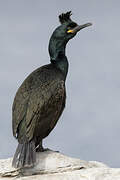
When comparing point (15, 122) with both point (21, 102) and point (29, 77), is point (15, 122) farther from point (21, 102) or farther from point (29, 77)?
point (29, 77)

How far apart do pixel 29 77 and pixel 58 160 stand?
5.79 ft

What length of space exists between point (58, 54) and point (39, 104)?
4.82 feet

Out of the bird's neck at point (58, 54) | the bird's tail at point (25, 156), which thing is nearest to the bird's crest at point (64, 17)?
the bird's neck at point (58, 54)

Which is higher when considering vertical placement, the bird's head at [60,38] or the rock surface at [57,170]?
the bird's head at [60,38]

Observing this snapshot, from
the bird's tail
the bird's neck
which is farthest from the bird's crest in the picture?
the bird's tail

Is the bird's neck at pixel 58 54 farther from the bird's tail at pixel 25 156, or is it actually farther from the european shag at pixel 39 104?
the bird's tail at pixel 25 156

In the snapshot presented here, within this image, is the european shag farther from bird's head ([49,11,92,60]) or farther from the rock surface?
the rock surface

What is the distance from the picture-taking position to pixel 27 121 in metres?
9.72

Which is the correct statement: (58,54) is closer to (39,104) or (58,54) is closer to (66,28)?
(66,28)

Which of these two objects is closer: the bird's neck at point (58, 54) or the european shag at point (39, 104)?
the european shag at point (39, 104)

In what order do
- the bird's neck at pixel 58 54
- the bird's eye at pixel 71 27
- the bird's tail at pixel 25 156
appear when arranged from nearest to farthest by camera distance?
the bird's tail at pixel 25 156
the bird's neck at pixel 58 54
the bird's eye at pixel 71 27

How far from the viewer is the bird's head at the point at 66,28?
10.9 m

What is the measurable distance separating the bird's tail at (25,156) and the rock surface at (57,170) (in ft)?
0.61

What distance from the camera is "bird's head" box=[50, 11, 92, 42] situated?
10.9m
